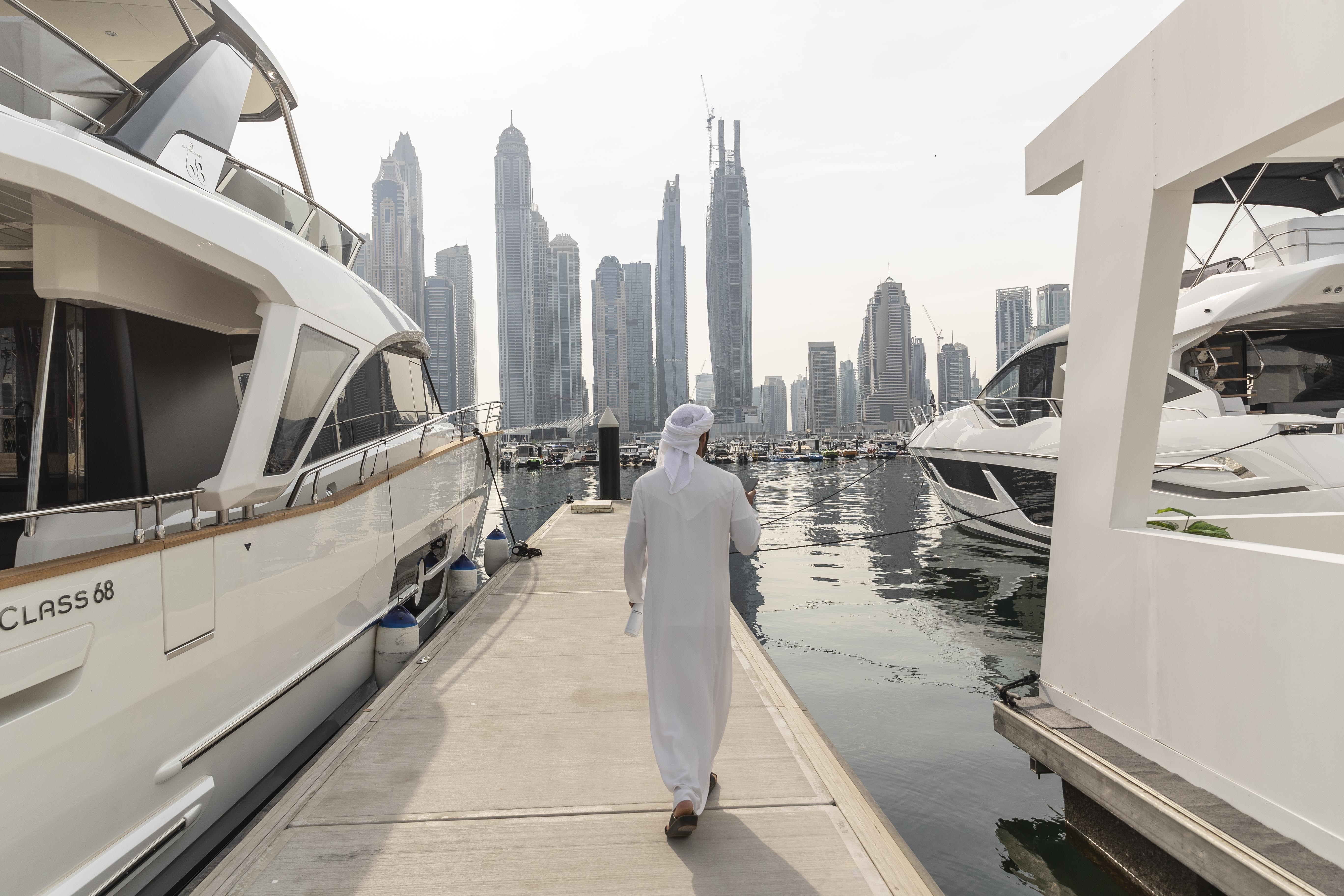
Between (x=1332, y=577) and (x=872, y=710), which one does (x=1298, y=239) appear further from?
(x=1332, y=577)

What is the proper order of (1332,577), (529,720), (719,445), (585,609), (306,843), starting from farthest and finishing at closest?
(719,445) < (585,609) < (529,720) < (306,843) < (1332,577)

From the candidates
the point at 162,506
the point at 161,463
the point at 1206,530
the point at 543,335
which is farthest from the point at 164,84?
the point at 543,335

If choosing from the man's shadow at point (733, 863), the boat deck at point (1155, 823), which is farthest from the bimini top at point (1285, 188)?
the man's shadow at point (733, 863)

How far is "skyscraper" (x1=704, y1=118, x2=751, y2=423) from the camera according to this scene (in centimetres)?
15950

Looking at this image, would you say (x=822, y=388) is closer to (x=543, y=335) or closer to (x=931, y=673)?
(x=543, y=335)

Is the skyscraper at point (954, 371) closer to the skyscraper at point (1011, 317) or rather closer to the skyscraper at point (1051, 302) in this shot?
the skyscraper at point (1011, 317)

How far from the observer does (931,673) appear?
7258 millimetres

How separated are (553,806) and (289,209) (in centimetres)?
456

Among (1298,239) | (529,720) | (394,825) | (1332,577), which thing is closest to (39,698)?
(394,825)

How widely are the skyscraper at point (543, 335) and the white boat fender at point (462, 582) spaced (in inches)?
4271

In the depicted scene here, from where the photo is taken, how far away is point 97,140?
3.24 m

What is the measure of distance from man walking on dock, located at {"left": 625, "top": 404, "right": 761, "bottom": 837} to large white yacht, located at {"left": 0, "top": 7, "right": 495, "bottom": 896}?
1969 mm

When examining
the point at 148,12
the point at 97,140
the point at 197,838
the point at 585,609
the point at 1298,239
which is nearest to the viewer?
the point at 97,140

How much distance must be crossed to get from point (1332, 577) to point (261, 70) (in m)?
7.78
